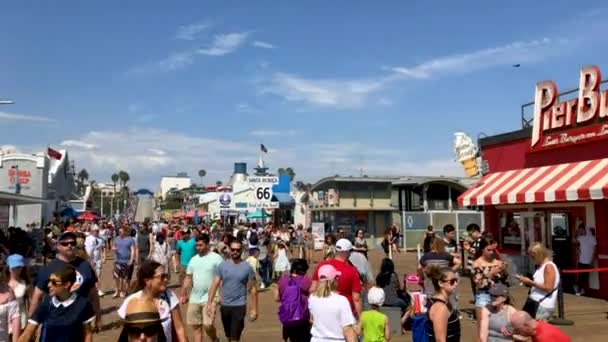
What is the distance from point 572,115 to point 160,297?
13.0 meters

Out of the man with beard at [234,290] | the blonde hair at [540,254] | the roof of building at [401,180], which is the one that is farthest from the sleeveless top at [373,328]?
the roof of building at [401,180]

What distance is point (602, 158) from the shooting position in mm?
13789

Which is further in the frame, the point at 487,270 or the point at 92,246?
the point at 92,246

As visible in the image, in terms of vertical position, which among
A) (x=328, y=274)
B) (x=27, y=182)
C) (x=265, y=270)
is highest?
(x=27, y=182)

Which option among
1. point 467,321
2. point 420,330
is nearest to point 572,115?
point 467,321

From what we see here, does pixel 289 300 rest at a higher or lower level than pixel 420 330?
higher

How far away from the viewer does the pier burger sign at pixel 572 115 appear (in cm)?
1373

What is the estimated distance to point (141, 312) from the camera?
4.19 meters

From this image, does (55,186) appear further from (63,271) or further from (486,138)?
(63,271)

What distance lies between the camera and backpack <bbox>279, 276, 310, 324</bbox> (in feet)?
20.3

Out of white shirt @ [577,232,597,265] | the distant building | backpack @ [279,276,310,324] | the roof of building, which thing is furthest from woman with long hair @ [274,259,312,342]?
the distant building

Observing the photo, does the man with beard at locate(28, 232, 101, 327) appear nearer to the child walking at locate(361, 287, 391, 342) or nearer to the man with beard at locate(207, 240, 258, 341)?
the man with beard at locate(207, 240, 258, 341)

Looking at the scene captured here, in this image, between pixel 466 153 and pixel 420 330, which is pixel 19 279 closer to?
pixel 420 330

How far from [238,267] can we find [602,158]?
1046cm
